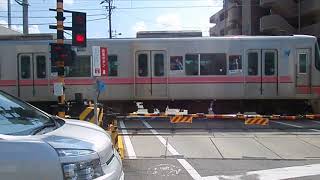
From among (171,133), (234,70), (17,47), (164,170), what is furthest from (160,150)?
(17,47)

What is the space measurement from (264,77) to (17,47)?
10594 millimetres

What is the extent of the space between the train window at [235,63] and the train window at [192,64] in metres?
1.43

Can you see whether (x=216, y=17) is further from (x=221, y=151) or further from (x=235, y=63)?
(x=221, y=151)

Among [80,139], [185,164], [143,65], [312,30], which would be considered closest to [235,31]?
[312,30]

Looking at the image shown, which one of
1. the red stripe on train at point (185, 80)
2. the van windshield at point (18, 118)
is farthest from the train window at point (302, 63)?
the van windshield at point (18, 118)

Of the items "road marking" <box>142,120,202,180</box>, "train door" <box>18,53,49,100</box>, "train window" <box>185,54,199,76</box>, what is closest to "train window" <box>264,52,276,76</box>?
"train window" <box>185,54,199,76</box>

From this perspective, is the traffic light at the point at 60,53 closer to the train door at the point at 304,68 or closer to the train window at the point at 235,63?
the train window at the point at 235,63

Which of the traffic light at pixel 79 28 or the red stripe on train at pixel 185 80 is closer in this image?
the traffic light at pixel 79 28

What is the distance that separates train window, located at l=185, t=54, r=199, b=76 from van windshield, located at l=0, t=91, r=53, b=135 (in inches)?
632

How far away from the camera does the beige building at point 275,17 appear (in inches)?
2019

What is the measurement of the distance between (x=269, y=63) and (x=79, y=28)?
35.0ft

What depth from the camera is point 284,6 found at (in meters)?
54.6

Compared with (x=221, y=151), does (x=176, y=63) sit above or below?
above

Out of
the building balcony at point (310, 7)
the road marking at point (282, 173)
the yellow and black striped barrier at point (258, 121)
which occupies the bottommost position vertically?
the road marking at point (282, 173)
